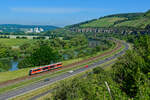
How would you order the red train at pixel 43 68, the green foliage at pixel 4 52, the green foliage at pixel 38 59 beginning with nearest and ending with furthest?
the red train at pixel 43 68 → the green foliage at pixel 38 59 → the green foliage at pixel 4 52

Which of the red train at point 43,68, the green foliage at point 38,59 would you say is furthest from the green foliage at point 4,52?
the red train at point 43,68

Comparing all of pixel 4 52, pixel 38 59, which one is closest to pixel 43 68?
pixel 38 59

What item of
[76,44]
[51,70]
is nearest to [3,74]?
[51,70]

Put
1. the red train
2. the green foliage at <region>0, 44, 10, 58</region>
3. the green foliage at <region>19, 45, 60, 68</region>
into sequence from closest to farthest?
1. the red train
2. the green foliage at <region>19, 45, 60, 68</region>
3. the green foliage at <region>0, 44, 10, 58</region>

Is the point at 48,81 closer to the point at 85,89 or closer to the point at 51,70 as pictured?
the point at 51,70

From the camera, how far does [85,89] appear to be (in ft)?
63.4

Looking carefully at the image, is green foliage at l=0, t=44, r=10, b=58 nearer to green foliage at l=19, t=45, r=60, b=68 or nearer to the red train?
green foliage at l=19, t=45, r=60, b=68

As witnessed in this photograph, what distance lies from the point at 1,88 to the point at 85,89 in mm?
31395

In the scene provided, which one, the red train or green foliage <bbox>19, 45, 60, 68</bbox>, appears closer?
the red train

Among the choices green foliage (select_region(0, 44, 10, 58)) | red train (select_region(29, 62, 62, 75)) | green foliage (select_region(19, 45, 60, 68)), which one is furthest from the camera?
green foliage (select_region(0, 44, 10, 58))

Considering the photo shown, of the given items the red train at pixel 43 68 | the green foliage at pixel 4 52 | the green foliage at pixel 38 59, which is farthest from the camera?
the green foliage at pixel 4 52

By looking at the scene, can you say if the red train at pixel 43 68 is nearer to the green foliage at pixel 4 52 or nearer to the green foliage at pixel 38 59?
the green foliage at pixel 38 59

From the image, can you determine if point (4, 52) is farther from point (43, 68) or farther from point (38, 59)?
point (43, 68)

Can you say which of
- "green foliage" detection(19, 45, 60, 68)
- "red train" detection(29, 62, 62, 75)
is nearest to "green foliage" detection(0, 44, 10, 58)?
"green foliage" detection(19, 45, 60, 68)
